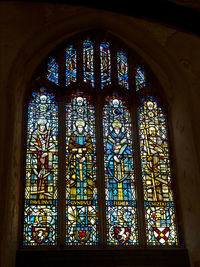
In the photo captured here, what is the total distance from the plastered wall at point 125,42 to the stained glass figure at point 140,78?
24 centimetres

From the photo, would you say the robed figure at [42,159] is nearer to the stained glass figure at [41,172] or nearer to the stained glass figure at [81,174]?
the stained glass figure at [41,172]

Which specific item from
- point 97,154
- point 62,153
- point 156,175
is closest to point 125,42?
point 97,154

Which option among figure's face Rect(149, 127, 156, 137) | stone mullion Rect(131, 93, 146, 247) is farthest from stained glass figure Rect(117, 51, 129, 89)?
figure's face Rect(149, 127, 156, 137)

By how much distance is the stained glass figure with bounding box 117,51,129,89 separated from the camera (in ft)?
27.1

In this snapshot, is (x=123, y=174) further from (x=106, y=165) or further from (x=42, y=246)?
(x=42, y=246)

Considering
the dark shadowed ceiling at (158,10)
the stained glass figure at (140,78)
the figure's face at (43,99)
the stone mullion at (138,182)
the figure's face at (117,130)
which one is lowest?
the stone mullion at (138,182)

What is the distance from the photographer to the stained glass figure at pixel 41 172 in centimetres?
691

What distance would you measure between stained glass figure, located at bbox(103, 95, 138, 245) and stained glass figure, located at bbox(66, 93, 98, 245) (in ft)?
0.70

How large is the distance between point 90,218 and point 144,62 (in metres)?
2.94

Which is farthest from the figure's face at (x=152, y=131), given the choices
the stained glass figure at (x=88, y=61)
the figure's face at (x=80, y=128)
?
the stained glass figure at (x=88, y=61)
